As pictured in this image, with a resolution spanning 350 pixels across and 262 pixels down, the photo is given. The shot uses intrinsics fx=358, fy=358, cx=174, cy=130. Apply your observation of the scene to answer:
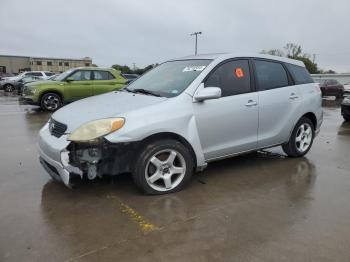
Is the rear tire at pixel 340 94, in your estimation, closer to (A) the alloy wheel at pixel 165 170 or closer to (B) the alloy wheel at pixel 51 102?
(B) the alloy wheel at pixel 51 102

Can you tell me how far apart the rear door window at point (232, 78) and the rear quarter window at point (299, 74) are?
1154 mm

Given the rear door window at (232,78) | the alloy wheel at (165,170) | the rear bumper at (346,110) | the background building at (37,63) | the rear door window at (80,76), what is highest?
the background building at (37,63)

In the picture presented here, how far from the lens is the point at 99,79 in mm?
13375

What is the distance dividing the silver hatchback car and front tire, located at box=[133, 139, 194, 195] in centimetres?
1

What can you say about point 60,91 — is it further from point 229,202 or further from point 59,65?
point 59,65

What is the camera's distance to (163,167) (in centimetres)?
421

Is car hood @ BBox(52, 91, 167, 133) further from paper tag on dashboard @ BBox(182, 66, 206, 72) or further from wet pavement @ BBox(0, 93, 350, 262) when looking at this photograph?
wet pavement @ BBox(0, 93, 350, 262)

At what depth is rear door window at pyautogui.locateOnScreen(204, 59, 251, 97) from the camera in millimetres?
4742

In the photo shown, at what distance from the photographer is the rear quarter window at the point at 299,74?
5891 millimetres

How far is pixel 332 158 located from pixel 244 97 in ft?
7.71

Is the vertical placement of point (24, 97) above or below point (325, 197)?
above

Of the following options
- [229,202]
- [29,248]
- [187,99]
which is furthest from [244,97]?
[29,248]

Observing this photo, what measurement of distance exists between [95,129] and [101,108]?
0.51 m

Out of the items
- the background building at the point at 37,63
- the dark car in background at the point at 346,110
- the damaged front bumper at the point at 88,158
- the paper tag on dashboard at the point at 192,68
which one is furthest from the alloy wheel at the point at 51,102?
the background building at the point at 37,63
